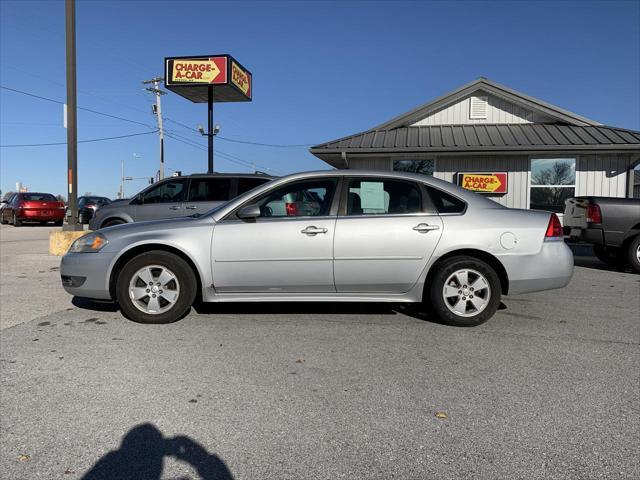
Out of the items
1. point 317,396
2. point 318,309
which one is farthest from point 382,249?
point 317,396

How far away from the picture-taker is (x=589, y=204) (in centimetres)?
900

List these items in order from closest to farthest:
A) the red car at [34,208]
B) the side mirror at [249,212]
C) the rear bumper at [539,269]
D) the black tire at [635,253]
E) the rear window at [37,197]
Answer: the side mirror at [249,212]
the rear bumper at [539,269]
the black tire at [635,253]
the red car at [34,208]
the rear window at [37,197]

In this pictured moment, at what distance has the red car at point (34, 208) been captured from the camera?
2102 centimetres

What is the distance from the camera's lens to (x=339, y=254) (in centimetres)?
476

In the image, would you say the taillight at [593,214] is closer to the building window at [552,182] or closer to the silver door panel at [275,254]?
the building window at [552,182]

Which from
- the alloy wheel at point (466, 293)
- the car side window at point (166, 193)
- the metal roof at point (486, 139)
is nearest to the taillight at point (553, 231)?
the alloy wheel at point (466, 293)

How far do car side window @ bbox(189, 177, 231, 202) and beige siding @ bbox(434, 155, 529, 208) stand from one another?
660 cm

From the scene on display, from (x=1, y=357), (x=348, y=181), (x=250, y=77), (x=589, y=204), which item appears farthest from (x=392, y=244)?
(x=250, y=77)

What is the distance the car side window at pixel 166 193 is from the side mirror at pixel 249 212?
17.6 ft

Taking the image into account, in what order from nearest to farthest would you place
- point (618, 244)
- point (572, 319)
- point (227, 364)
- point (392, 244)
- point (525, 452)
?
point (525, 452), point (227, 364), point (392, 244), point (572, 319), point (618, 244)

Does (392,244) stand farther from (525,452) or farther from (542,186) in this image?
(542,186)

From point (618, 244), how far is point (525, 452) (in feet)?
25.6

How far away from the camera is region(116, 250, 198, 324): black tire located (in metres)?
4.84

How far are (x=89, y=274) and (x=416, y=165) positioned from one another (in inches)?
430
